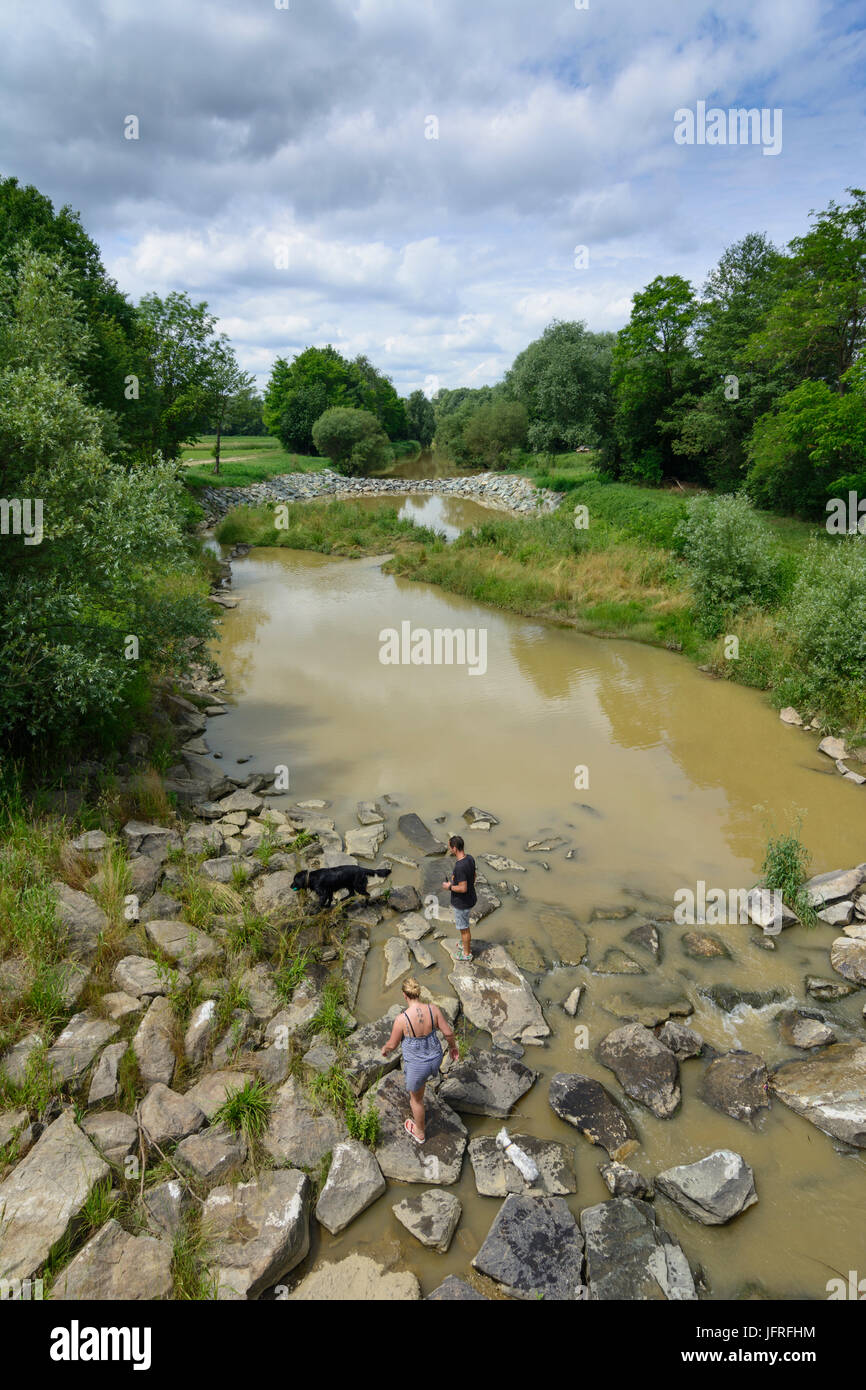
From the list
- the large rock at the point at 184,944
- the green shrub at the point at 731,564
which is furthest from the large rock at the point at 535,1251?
the green shrub at the point at 731,564

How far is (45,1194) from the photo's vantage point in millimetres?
5645

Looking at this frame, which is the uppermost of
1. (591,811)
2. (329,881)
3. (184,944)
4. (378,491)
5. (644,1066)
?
(378,491)

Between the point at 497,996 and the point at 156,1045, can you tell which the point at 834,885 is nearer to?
the point at 497,996

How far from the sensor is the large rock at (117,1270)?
5.14 meters

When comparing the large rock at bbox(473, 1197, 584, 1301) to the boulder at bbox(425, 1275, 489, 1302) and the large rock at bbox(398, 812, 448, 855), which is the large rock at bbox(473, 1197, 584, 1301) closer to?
the boulder at bbox(425, 1275, 489, 1302)

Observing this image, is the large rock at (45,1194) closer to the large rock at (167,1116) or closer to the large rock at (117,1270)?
the large rock at (117,1270)

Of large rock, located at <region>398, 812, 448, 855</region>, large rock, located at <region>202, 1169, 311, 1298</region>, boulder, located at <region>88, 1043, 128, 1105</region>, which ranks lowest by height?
large rock, located at <region>202, 1169, 311, 1298</region>

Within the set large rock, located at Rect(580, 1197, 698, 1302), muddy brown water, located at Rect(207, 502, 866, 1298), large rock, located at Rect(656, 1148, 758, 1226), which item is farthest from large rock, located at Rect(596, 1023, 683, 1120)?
large rock, located at Rect(580, 1197, 698, 1302)

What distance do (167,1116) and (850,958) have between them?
881cm

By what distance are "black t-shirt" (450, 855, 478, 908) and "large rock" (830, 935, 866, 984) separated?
5.16 metres

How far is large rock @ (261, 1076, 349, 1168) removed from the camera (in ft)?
21.4

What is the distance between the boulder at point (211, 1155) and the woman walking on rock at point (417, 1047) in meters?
1.65

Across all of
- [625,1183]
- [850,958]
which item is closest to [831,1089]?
[850,958]
